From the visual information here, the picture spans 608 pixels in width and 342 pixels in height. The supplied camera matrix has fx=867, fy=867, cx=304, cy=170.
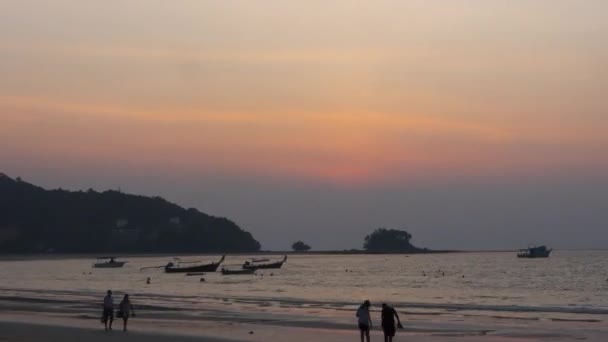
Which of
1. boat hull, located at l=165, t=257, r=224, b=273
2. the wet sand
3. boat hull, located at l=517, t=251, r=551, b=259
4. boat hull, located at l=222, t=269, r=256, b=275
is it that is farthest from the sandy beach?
boat hull, located at l=517, t=251, r=551, b=259

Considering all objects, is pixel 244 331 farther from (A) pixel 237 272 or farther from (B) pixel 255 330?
(A) pixel 237 272

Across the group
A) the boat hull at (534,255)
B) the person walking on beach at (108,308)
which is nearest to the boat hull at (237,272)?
the person walking on beach at (108,308)

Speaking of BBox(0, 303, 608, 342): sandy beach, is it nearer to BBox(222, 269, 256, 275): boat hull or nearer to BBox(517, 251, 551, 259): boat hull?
BBox(222, 269, 256, 275): boat hull

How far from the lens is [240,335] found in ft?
109

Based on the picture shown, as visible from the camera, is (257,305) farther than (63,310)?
Yes

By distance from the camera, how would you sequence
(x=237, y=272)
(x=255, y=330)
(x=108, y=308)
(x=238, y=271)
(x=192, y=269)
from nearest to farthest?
1. (x=108, y=308)
2. (x=255, y=330)
3. (x=237, y=272)
4. (x=238, y=271)
5. (x=192, y=269)

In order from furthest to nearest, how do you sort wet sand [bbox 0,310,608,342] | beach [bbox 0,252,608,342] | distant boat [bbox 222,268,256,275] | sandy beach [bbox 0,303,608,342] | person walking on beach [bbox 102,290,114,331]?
distant boat [bbox 222,268,256,275], beach [bbox 0,252,608,342], person walking on beach [bbox 102,290,114,331], sandy beach [bbox 0,303,608,342], wet sand [bbox 0,310,608,342]

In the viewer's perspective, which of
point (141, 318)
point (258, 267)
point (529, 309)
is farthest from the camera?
point (258, 267)

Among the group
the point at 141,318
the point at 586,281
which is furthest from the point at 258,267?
the point at 141,318

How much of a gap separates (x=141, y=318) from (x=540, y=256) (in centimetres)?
16218

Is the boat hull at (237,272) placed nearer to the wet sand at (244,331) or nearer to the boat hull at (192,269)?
the boat hull at (192,269)

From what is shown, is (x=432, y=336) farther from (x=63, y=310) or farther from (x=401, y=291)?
(x=401, y=291)

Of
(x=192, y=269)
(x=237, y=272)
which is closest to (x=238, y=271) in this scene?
(x=237, y=272)

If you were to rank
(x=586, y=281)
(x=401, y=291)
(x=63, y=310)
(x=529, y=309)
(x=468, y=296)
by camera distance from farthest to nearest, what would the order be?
(x=586, y=281)
(x=401, y=291)
(x=468, y=296)
(x=529, y=309)
(x=63, y=310)
